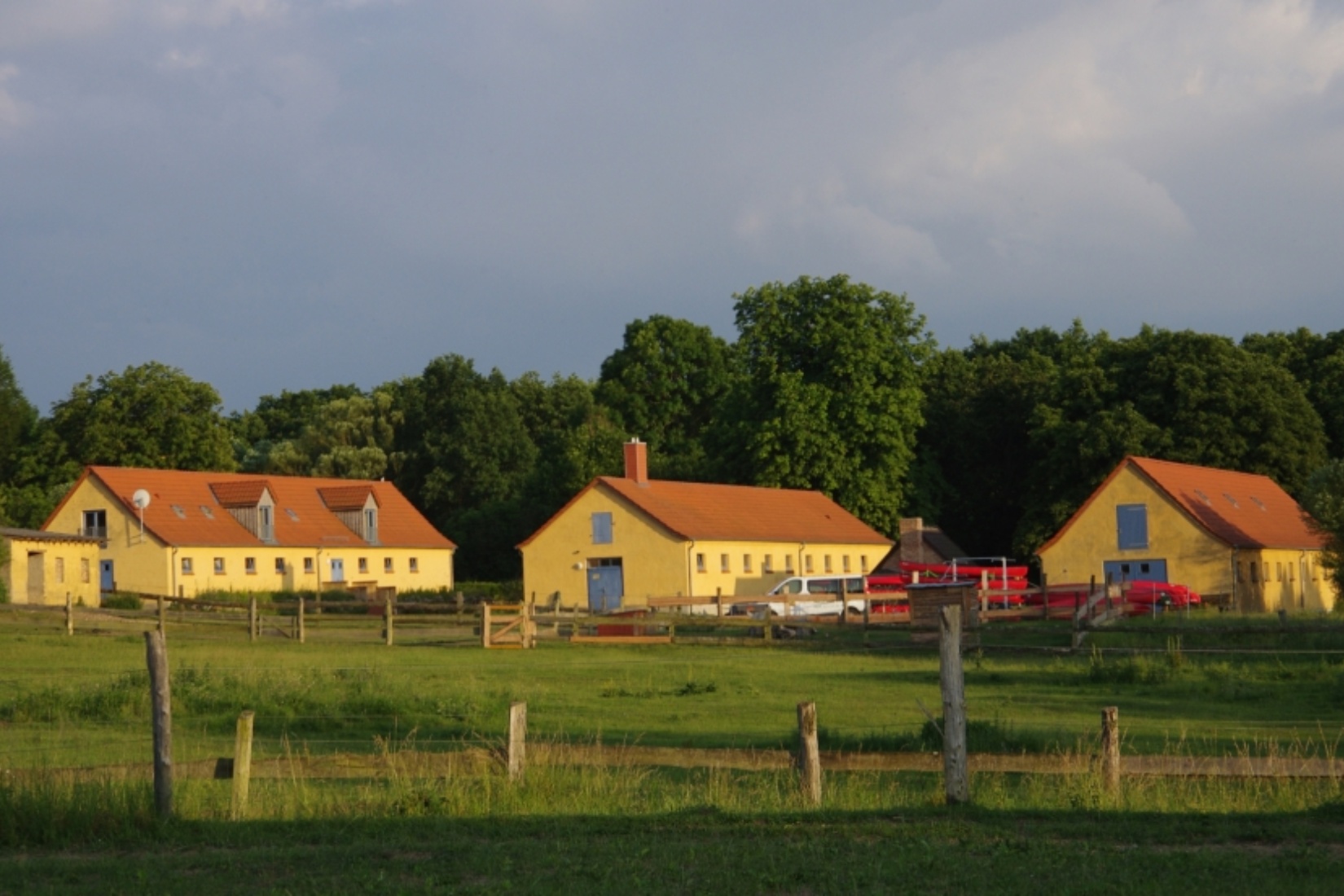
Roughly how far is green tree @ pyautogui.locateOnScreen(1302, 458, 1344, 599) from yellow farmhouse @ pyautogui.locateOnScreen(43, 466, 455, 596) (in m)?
36.4

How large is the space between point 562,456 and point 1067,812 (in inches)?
2673

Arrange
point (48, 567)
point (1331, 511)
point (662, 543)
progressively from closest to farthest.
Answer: point (1331, 511)
point (48, 567)
point (662, 543)

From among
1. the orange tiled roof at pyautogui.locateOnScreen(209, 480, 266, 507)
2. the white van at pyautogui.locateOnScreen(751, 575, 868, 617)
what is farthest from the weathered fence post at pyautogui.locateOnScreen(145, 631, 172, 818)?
the orange tiled roof at pyautogui.locateOnScreen(209, 480, 266, 507)

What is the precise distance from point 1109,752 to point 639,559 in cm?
4694

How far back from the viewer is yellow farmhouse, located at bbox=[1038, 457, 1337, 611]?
179ft

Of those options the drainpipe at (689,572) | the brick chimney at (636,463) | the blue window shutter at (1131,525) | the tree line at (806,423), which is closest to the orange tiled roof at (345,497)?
the tree line at (806,423)

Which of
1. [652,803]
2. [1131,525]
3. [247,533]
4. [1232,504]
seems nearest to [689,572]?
[1131,525]

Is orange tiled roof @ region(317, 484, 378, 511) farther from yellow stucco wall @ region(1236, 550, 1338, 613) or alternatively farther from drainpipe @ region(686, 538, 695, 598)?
yellow stucco wall @ region(1236, 550, 1338, 613)

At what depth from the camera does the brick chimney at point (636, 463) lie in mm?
63406

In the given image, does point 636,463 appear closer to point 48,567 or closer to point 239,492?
point 239,492

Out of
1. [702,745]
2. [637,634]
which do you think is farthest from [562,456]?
[702,745]

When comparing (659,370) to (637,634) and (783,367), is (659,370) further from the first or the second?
(637,634)

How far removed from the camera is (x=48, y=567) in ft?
178

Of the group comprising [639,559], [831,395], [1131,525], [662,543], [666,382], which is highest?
[666,382]
